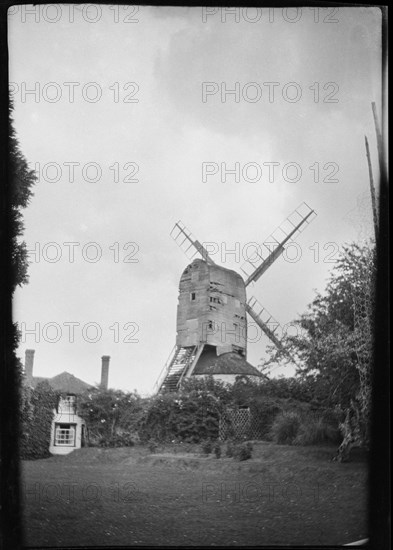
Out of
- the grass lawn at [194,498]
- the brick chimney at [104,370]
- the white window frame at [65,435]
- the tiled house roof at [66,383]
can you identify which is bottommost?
the grass lawn at [194,498]

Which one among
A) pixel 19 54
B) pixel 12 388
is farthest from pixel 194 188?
pixel 12 388

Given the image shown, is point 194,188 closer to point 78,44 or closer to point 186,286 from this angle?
point 186,286

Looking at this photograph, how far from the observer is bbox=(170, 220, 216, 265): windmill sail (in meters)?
4.19

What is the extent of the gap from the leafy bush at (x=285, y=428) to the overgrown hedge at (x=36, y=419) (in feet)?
4.45

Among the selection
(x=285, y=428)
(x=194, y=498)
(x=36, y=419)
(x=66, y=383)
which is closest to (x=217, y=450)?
(x=194, y=498)

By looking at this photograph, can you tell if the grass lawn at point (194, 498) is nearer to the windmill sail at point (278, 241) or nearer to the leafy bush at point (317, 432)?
the leafy bush at point (317, 432)

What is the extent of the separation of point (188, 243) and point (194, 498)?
5.05 feet

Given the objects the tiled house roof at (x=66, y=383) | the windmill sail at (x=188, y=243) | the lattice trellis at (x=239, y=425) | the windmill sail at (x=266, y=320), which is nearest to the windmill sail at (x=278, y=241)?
the windmill sail at (x=266, y=320)

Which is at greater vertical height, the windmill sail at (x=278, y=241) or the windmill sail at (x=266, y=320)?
the windmill sail at (x=278, y=241)

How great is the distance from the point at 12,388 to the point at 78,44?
85.6 inches

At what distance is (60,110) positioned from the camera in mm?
4316

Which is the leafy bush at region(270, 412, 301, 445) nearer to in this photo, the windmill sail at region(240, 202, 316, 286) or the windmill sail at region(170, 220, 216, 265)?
the windmill sail at region(240, 202, 316, 286)

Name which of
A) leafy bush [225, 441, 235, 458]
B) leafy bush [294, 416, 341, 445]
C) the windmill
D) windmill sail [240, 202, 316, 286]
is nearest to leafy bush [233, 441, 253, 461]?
leafy bush [225, 441, 235, 458]

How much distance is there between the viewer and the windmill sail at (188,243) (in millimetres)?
4191
